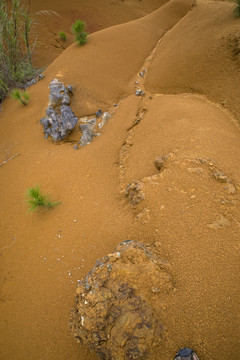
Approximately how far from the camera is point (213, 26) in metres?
3.02

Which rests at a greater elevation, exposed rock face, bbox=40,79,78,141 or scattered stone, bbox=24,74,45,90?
scattered stone, bbox=24,74,45,90

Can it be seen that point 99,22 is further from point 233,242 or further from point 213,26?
point 233,242

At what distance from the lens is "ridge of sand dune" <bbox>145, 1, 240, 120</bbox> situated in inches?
99.6

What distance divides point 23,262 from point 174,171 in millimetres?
1557

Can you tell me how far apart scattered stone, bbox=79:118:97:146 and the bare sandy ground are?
0.14 meters

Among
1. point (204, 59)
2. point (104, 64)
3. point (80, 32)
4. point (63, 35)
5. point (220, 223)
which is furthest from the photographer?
point (63, 35)

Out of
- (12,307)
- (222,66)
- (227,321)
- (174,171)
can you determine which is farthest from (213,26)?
(12,307)

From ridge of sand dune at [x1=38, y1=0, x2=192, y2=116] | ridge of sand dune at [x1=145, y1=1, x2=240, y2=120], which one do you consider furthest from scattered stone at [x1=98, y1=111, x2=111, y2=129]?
ridge of sand dune at [x1=145, y1=1, x2=240, y2=120]

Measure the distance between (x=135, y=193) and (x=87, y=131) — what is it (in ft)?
5.35

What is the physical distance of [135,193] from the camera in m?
1.65

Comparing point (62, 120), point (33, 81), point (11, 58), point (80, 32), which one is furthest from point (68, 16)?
point (62, 120)

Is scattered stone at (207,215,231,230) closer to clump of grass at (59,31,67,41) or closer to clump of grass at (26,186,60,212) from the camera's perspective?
clump of grass at (26,186,60,212)

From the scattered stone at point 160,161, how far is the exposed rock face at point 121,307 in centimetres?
96

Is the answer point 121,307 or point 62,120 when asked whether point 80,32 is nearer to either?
point 62,120
